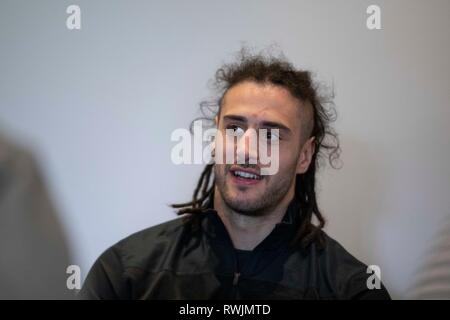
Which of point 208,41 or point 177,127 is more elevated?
point 208,41

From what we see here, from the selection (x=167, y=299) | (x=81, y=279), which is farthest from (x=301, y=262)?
(x=81, y=279)

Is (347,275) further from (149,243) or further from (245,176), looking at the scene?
(149,243)

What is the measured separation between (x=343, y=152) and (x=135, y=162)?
2.04ft

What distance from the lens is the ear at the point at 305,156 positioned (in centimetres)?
118

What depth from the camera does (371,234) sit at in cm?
125

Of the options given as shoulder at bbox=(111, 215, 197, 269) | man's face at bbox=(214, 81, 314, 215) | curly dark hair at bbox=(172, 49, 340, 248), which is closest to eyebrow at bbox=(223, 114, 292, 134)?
man's face at bbox=(214, 81, 314, 215)

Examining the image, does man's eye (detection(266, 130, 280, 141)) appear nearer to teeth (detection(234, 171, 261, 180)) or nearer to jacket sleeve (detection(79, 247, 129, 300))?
teeth (detection(234, 171, 261, 180))

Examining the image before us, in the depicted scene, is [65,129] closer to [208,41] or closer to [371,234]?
[208,41]

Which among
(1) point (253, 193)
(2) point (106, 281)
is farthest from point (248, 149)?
(2) point (106, 281)

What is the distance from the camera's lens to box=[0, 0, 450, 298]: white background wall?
3.91 ft

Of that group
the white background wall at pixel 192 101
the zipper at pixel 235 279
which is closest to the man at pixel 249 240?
the zipper at pixel 235 279

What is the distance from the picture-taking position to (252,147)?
41.6 inches

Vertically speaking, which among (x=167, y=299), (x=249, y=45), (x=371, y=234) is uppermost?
(x=249, y=45)

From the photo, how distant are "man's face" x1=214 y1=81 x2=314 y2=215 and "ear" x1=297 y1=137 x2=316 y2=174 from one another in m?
0.02
